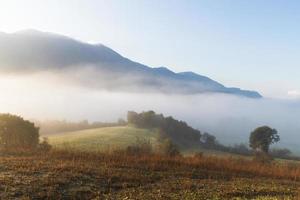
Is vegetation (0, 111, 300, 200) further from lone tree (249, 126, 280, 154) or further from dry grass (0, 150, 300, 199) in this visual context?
lone tree (249, 126, 280, 154)

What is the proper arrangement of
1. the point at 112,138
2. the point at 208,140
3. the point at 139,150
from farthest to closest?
the point at 208,140 < the point at 112,138 < the point at 139,150

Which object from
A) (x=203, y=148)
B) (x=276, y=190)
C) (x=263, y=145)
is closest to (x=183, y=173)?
(x=276, y=190)

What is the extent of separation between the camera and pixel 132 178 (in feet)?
118

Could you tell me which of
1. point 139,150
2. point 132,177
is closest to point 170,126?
point 139,150

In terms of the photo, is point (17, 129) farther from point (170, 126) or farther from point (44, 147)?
point (170, 126)

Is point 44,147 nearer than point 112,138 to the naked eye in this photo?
Yes

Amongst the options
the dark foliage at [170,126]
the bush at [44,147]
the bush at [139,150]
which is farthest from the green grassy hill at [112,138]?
the bush at [139,150]

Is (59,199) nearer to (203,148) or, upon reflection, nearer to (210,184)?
(210,184)

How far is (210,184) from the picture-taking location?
37125 millimetres

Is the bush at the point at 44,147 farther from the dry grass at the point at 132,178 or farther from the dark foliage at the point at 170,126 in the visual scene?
the dark foliage at the point at 170,126

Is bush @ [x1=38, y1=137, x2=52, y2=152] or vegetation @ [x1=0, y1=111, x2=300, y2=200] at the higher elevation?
bush @ [x1=38, y1=137, x2=52, y2=152]

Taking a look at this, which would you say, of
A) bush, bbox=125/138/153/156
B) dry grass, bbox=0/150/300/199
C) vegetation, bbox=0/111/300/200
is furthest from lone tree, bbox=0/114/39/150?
dry grass, bbox=0/150/300/199

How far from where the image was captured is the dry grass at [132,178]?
31.0 metres

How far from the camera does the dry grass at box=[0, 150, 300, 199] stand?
3102 cm
